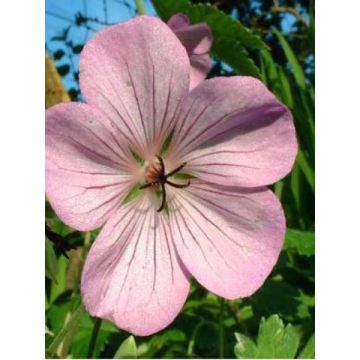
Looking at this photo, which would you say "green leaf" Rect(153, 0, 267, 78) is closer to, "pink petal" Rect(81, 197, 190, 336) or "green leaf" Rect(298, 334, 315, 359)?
"pink petal" Rect(81, 197, 190, 336)

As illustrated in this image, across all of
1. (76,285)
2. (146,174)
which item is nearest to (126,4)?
(146,174)

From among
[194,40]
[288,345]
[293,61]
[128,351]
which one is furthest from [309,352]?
[293,61]

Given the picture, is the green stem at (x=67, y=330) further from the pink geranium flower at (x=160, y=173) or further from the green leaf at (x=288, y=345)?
the green leaf at (x=288, y=345)

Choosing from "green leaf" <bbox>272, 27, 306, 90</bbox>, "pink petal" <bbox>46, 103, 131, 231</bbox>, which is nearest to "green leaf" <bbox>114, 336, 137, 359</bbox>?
"pink petal" <bbox>46, 103, 131, 231</bbox>

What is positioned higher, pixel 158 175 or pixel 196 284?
pixel 158 175

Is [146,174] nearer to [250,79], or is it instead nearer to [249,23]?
[250,79]

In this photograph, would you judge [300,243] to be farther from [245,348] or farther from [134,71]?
[134,71]
